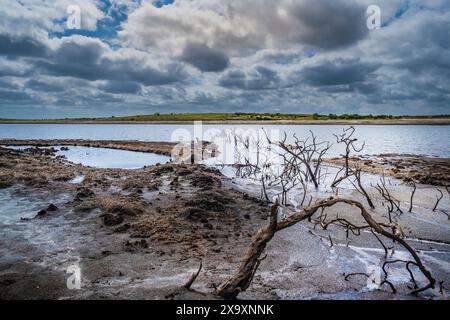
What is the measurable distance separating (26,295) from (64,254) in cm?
235

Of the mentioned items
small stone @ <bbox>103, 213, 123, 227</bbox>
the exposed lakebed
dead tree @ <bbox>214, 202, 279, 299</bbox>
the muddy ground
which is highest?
dead tree @ <bbox>214, 202, 279, 299</bbox>

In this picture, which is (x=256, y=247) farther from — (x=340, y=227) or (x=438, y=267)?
(x=340, y=227)

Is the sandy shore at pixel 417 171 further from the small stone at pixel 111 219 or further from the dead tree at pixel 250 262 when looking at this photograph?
the small stone at pixel 111 219

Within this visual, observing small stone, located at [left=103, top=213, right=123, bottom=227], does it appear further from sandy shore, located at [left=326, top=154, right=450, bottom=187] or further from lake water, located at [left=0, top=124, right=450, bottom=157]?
lake water, located at [left=0, top=124, right=450, bottom=157]

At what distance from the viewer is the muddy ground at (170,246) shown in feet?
25.6

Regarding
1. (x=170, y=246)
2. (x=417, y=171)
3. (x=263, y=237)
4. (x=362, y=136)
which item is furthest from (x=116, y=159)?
(x=362, y=136)

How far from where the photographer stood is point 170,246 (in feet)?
34.3

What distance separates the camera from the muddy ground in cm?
779

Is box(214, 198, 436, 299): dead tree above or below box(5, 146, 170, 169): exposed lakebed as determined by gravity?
above

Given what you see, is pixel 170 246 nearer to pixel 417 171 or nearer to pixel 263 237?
pixel 263 237

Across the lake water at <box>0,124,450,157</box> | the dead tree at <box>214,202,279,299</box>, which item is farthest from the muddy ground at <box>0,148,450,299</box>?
the lake water at <box>0,124,450,157</box>

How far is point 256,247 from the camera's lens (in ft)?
21.1

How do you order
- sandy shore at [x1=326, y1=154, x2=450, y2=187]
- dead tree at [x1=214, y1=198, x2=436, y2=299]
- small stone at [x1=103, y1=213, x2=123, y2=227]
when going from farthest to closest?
sandy shore at [x1=326, y1=154, x2=450, y2=187]
small stone at [x1=103, y1=213, x2=123, y2=227]
dead tree at [x1=214, y1=198, x2=436, y2=299]
